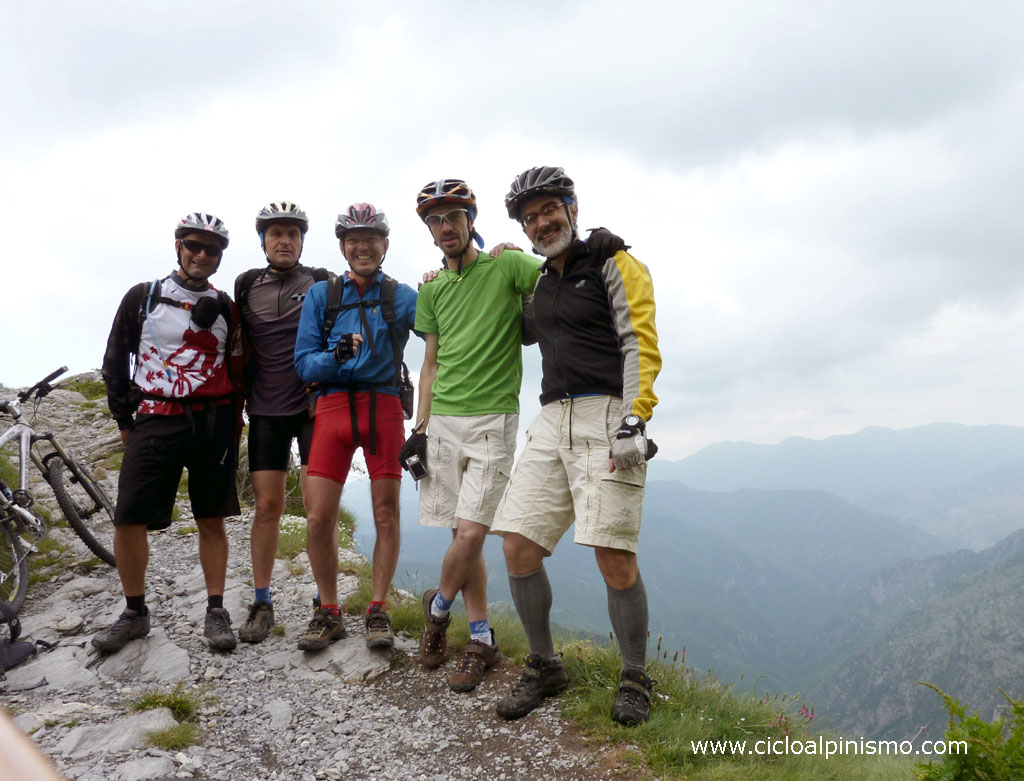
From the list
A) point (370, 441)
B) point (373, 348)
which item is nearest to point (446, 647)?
point (370, 441)

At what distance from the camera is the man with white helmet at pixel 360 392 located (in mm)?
5902

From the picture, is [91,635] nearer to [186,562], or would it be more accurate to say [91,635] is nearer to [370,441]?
[186,562]

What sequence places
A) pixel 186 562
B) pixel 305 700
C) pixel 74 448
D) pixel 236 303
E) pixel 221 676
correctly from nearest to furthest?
1. pixel 305 700
2. pixel 221 676
3. pixel 236 303
4. pixel 186 562
5. pixel 74 448

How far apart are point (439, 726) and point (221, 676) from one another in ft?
7.53

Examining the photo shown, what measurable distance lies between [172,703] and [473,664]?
2.36 meters

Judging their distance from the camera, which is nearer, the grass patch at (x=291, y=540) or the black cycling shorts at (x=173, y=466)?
the black cycling shorts at (x=173, y=466)

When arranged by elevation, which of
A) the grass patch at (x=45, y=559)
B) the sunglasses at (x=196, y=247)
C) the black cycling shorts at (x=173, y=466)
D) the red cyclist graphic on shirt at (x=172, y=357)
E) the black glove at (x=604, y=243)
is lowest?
the grass patch at (x=45, y=559)

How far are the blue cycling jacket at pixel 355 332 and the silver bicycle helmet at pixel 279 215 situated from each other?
773 millimetres

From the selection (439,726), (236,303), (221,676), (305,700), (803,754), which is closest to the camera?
(803,754)

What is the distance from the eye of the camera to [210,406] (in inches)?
248

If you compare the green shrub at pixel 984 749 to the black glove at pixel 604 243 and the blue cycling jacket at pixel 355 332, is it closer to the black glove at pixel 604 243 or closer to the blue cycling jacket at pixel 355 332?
the black glove at pixel 604 243

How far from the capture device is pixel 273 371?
638cm

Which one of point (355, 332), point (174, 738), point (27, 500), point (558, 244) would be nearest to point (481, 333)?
point (558, 244)

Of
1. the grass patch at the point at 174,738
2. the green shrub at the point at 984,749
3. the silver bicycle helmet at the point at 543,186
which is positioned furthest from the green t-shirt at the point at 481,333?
the green shrub at the point at 984,749
